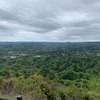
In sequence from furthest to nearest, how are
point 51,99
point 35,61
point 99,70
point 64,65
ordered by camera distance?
point 35,61
point 64,65
point 99,70
point 51,99

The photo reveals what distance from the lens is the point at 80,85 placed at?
2584 cm

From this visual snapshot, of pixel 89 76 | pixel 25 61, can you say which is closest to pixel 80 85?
pixel 89 76

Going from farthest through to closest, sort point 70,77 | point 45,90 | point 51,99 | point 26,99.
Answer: point 70,77 → point 45,90 → point 51,99 → point 26,99

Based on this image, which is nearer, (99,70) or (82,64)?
(99,70)

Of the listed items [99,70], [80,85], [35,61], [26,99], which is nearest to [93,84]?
[80,85]

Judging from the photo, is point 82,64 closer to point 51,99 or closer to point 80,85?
point 80,85

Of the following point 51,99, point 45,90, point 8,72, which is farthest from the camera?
point 8,72

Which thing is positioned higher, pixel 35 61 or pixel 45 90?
pixel 45 90

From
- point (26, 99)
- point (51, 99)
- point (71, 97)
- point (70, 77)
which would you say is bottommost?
point (70, 77)

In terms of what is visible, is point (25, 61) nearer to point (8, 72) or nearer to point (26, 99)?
point (8, 72)

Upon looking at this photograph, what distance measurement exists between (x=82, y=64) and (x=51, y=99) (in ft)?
→ 107

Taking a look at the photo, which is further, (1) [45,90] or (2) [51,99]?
(1) [45,90]

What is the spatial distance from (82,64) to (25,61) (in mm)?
16043

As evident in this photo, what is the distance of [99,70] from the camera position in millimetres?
35500
